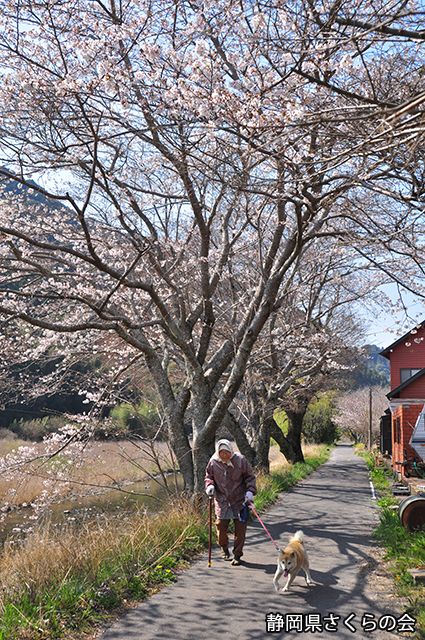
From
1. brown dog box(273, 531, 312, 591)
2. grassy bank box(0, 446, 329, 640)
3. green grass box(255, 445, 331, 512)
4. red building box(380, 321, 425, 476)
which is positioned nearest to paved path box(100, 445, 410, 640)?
brown dog box(273, 531, 312, 591)

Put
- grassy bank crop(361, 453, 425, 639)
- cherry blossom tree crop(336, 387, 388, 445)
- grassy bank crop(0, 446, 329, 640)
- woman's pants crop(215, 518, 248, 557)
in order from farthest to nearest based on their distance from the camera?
cherry blossom tree crop(336, 387, 388, 445), woman's pants crop(215, 518, 248, 557), grassy bank crop(361, 453, 425, 639), grassy bank crop(0, 446, 329, 640)

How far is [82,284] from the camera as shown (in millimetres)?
10500

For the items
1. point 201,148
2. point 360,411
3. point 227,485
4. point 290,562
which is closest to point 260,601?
point 290,562

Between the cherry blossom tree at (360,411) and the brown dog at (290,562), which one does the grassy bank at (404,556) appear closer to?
the brown dog at (290,562)

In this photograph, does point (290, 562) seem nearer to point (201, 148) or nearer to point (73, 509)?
point (201, 148)

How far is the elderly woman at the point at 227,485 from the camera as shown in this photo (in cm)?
651

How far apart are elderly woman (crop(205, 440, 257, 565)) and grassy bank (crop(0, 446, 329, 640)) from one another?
2.16 feet

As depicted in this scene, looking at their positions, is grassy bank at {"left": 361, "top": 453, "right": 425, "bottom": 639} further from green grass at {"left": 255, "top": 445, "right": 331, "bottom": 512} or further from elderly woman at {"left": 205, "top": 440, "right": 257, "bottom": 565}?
green grass at {"left": 255, "top": 445, "right": 331, "bottom": 512}

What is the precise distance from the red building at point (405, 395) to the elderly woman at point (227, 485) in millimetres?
8472

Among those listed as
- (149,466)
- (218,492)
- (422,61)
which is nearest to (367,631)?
(218,492)

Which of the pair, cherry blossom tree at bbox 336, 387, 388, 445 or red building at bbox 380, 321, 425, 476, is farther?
cherry blossom tree at bbox 336, 387, 388, 445

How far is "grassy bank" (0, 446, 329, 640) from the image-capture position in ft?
13.9

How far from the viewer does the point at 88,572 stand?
5230mm

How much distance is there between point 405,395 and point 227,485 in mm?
14454
